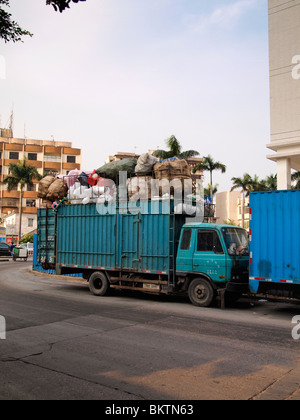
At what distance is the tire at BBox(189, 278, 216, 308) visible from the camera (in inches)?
406

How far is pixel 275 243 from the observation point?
925 cm

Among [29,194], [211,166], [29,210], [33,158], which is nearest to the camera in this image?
[211,166]

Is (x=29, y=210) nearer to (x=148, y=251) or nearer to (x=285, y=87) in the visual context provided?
(x=285, y=87)

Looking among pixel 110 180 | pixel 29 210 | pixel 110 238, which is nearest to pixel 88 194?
pixel 110 180

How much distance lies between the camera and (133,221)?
38.9ft

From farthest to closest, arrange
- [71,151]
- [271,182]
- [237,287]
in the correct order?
1. [71,151]
2. [271,182]
3. [237,287]

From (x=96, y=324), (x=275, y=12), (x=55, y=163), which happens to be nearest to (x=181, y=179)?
(x=96, y=324)

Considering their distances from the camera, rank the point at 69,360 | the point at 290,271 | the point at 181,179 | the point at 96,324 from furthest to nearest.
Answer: the point at 181,179 < the point at 290,271 < the point at 96,324 < the point at 69,360

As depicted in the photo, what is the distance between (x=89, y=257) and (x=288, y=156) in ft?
34.9

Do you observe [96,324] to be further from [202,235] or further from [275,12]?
[275,12]

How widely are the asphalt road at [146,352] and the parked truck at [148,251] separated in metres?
0.73

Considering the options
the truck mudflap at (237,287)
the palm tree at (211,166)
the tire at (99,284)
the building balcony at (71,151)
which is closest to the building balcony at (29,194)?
the building balcony at (71,151)

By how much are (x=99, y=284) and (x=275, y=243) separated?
6151 millimetres

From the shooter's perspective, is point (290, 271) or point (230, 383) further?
point (290, 271)
